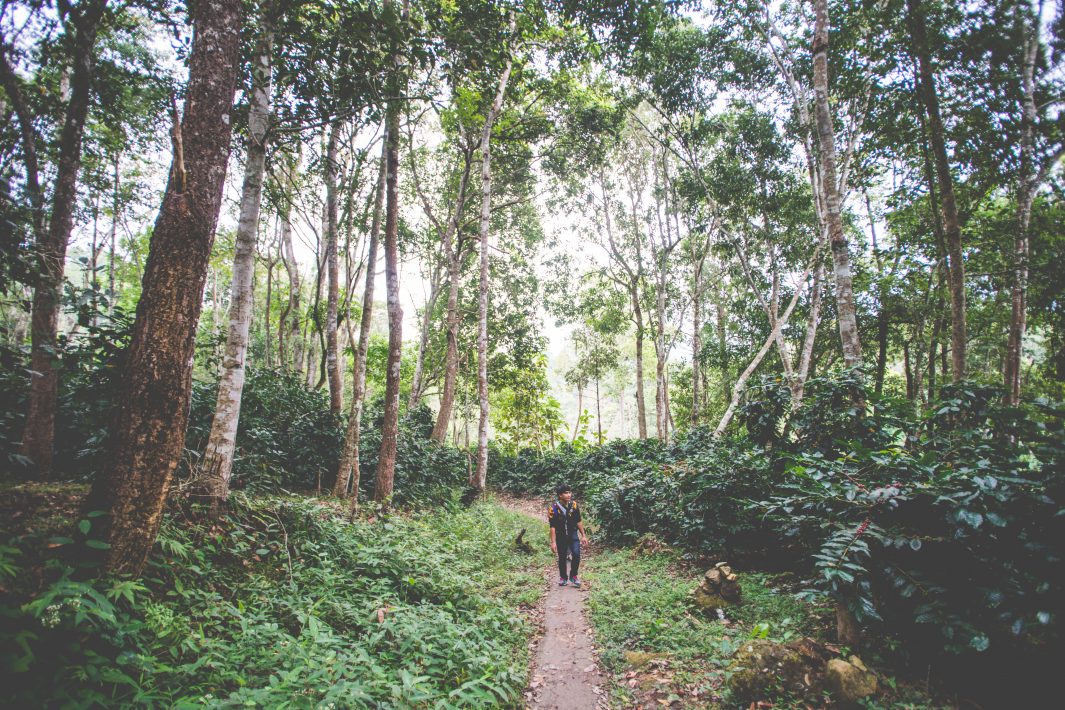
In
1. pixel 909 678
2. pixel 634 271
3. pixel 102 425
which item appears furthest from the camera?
pixel 634 271

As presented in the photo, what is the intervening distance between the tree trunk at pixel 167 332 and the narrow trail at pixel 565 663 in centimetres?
373

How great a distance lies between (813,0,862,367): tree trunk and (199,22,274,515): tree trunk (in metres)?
8.90

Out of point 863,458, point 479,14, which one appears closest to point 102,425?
point 479,14

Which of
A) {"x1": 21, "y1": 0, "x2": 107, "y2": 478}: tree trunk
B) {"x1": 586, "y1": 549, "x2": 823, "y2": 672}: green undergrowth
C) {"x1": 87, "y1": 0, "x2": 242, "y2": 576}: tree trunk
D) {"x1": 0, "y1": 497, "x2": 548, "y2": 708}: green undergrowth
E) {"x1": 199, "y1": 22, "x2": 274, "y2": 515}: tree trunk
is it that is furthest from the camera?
{"x1": 21, "y1": 0, "x2": 107, "y2": 478}: tree trunk

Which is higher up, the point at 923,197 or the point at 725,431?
the point at 923,197

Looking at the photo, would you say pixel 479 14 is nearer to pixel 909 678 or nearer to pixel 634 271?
pixel 909 678

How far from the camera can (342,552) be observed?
18.1 feet

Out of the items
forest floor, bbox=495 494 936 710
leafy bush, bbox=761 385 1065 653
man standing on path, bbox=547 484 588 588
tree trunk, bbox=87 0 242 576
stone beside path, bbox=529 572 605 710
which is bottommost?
stone beside path, bbox=529 572 605 710

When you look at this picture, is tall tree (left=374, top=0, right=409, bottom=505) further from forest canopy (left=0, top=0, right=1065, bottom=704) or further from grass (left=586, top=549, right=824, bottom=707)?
grass (left=586, top=549, right=824, bottom=707)

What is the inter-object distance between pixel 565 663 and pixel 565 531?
269 centimetres

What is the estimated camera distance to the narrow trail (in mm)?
4250

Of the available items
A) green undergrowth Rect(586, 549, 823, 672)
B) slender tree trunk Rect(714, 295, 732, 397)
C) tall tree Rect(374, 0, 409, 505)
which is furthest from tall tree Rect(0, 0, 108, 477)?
slender tree trunk Rect(714, 295, 732, 397)

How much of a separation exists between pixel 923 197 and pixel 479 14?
12.7 meters

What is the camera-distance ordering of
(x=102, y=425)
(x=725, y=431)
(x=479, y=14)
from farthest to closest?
(x=725, y=431) < (x=479, y=14) < (x=102, y=425)
